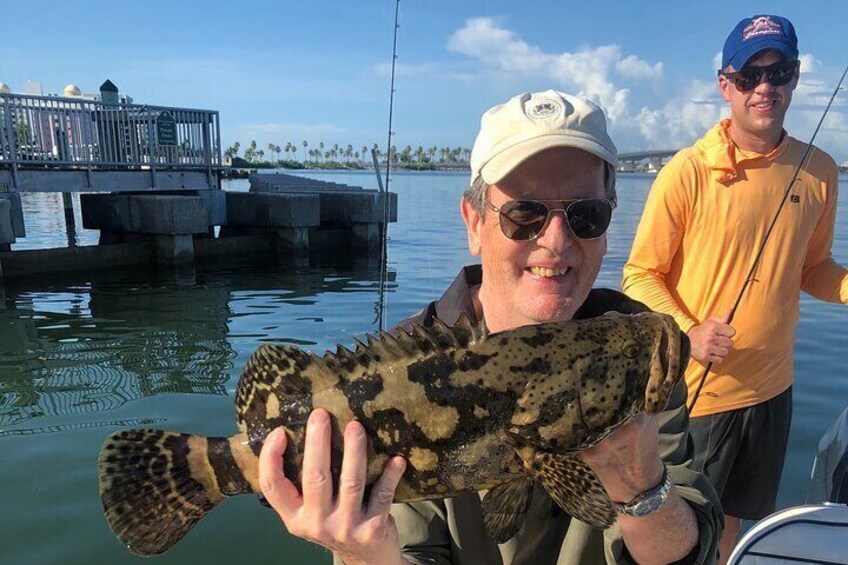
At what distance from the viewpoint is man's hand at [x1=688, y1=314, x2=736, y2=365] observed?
12.9 feet

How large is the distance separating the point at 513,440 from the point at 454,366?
0.35m

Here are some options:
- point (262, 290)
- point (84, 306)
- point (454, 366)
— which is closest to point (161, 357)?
point (84, 306)

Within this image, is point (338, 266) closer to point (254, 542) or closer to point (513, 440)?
point (254, 542)

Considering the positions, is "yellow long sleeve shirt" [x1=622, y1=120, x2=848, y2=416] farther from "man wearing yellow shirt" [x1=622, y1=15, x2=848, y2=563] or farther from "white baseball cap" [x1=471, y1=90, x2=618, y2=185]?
"white baseball cap" [x1=471, y1=90, x2=618, y2=185]

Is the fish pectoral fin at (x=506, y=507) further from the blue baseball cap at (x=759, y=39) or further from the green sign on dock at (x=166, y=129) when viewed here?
the green sign on dock at (x=166, y=129)

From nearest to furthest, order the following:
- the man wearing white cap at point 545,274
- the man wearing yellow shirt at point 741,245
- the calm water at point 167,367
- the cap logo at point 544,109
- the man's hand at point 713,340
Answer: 1. the man wearing white cap at point 545,274
2. the cap logo at point 544,109
3. the man's hand at point 713,340
4. the man wearing yellow shirt at point 741,245
5. the calm water at point 167,367

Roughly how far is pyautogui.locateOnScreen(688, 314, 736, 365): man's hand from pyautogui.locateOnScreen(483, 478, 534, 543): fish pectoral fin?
2.14m

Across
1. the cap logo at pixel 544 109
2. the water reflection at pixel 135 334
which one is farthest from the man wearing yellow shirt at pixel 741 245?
the water reflection at pixel 135 334

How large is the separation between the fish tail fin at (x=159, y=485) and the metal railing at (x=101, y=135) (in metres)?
18.6

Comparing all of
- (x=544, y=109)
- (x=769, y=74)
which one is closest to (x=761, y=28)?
(x=769, y=74)

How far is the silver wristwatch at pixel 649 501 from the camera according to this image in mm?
2324

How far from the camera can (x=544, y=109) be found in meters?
2.79

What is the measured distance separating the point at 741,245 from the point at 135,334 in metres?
12.2

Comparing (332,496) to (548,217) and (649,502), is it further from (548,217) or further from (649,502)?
(548,217)
